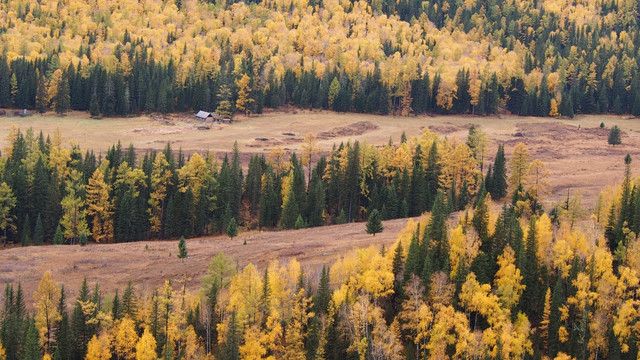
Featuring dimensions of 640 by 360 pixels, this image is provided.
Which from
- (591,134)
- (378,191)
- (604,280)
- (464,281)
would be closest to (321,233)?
(378,191)

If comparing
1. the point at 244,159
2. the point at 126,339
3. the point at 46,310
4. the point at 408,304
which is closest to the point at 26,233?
the point at 46,310

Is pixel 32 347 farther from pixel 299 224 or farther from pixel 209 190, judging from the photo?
pixel 209 190

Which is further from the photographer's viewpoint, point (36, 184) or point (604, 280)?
point (36, 184)

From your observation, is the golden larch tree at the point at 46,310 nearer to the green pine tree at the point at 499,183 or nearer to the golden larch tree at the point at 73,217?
the golden larch tree at the point at 73,217

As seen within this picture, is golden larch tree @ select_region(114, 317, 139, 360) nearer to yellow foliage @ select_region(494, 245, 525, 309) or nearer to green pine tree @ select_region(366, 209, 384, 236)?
green pine tree @ select_region(366, 209, 384, 236)

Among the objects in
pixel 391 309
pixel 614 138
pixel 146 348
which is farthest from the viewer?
pixel 614 138

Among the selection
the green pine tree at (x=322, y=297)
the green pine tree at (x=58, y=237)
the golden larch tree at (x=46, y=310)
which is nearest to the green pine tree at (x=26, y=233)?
the green pine tree at (x=58, y=237)

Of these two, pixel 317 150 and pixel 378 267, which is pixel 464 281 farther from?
pixel 317 150
